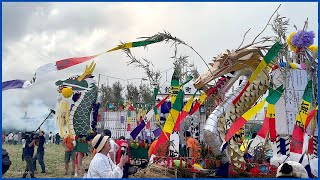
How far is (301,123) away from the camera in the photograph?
7.99 meters

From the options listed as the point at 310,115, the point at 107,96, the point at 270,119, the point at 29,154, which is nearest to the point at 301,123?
the point at 310,115

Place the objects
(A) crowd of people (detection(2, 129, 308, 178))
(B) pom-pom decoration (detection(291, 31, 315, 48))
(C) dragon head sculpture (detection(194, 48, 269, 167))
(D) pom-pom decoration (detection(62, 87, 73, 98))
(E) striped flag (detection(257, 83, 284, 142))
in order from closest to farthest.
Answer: (A) crowd of people (detection(2, 129, 308, 178)) < (E) striped flag (detection(257, 83, 284, 142)) < (B) pom-pom decoration (detection(291, 31, 315, 48)) < (C) dragon head sculpture (detection(194, 48, 269, 167)) < (D) pom-pom decoration (detection(62, 87, 73, 98))

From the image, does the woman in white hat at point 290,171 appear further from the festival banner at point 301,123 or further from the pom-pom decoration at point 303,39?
the pom-pom decoration at point 303,39

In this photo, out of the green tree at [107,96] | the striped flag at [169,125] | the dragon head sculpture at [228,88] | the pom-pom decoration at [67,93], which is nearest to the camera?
the striped flag at [169,125]

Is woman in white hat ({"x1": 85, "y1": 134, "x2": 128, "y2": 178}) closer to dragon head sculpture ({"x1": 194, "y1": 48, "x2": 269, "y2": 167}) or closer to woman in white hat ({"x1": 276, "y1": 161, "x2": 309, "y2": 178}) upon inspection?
woman in white hat ({"x1": 276, "y1": 161, "x2": 309, "y2": 178})

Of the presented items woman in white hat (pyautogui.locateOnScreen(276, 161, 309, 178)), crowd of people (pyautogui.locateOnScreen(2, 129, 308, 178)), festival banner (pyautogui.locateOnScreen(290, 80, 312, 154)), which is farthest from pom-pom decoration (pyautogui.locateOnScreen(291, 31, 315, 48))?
woman in white hat (pyautogui.locateOnScreen(276, 161, 309, 178))

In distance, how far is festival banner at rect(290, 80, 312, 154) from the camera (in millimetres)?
7820

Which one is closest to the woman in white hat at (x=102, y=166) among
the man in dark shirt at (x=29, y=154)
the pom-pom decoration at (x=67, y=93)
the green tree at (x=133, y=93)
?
the man in dark shirt at (x=29, y=154)

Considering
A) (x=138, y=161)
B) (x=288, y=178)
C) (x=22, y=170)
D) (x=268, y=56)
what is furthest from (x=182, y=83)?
(x=288, y=178)

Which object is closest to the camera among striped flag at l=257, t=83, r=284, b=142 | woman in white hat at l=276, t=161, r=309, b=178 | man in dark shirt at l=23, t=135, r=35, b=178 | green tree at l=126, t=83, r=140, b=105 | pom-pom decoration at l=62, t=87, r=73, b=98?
woman in white hat at l=276, t=161, r=309, b=178

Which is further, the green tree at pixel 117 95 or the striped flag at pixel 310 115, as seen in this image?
the green tree at pixel 117 95

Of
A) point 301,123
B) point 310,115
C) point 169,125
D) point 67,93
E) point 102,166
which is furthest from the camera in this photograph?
point 67,93

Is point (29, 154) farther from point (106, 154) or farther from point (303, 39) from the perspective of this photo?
point (106, 154)

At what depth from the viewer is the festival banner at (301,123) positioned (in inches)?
308
